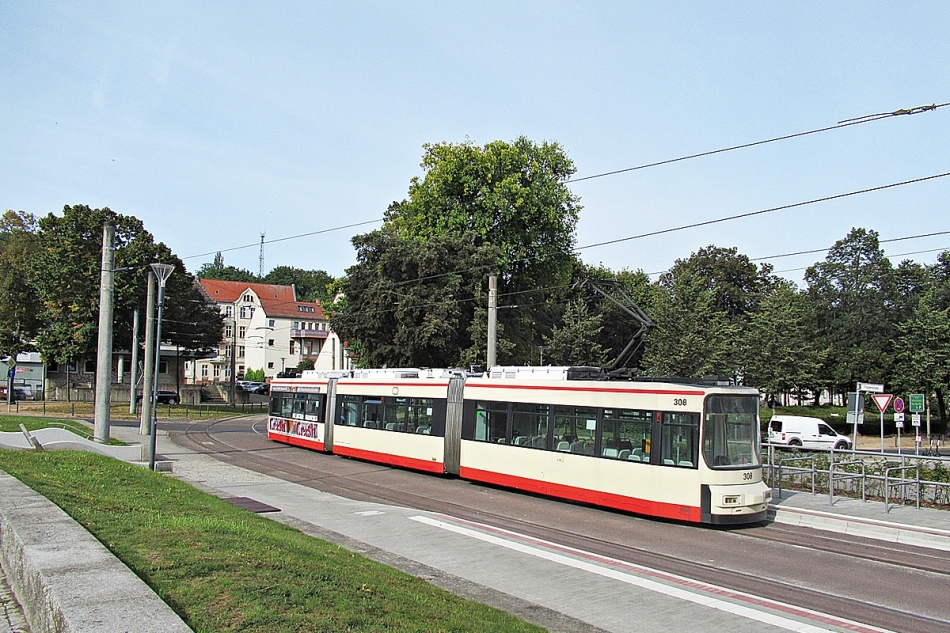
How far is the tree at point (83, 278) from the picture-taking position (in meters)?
51.2

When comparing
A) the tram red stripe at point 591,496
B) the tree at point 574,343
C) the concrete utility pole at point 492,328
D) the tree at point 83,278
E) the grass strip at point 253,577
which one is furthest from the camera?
the tree at point 83,278

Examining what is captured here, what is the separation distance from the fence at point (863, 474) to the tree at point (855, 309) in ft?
118

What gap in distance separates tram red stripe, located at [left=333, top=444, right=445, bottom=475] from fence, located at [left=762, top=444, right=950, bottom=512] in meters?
8.62

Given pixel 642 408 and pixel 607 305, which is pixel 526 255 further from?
pixel 642 408

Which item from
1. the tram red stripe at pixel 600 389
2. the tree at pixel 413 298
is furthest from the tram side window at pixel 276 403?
the tram red stripe at pixel 600 389

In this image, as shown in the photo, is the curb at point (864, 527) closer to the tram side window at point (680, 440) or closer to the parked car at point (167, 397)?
the tram side window at point (680, 440)

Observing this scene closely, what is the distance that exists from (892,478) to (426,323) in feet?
75.6

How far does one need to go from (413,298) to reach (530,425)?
64.3 feet

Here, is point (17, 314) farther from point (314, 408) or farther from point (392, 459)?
point (392, 459)

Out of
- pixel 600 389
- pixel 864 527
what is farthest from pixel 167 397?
pixel 864 527

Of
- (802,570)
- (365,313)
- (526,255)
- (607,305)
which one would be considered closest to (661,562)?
(802,570)

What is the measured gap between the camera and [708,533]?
14.3 meters

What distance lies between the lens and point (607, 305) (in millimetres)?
57969

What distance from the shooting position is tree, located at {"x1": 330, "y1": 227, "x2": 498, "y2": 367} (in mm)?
37000
